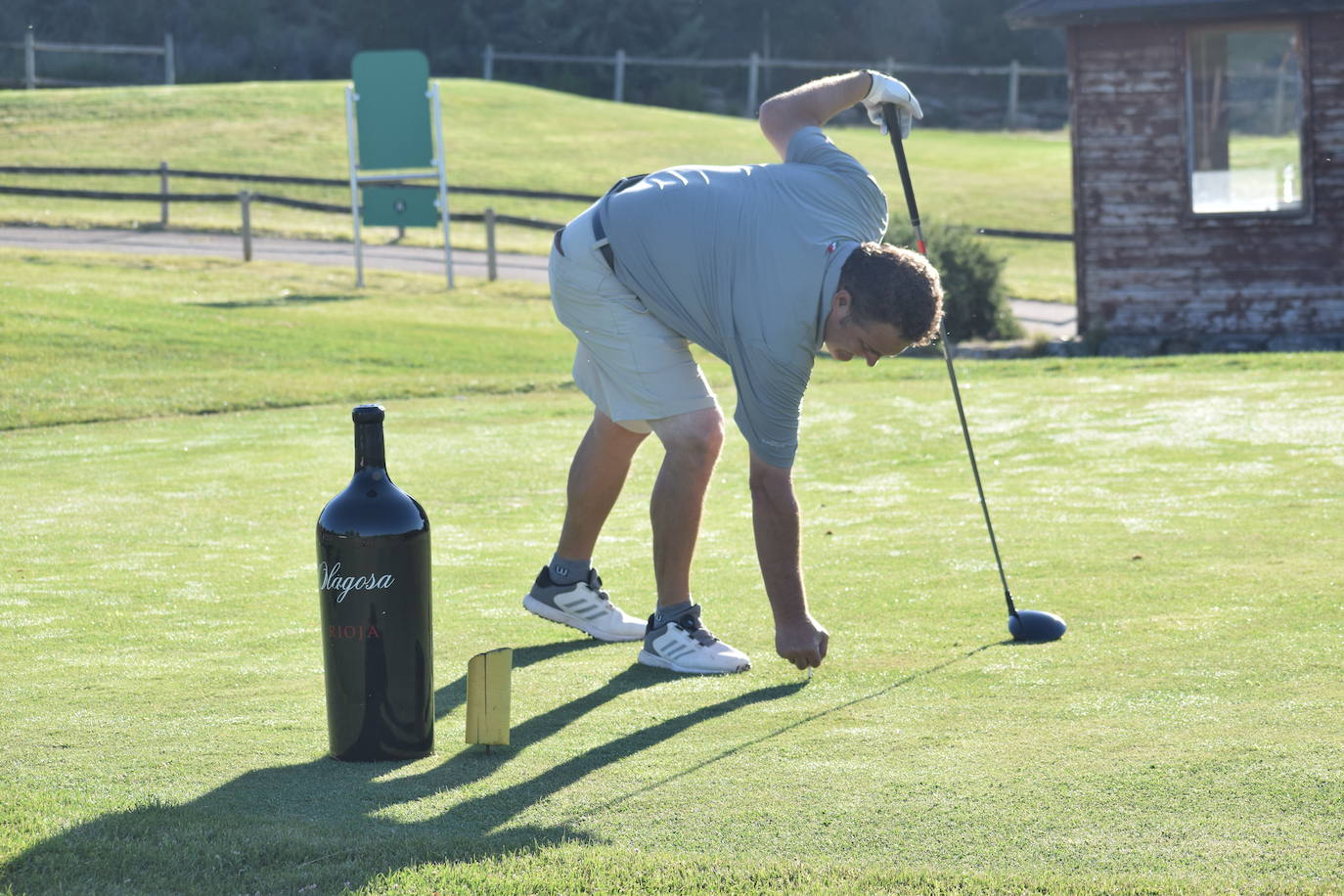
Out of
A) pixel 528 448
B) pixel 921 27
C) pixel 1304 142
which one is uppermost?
pixel 921 27

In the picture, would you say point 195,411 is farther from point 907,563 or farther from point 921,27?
point 921,27

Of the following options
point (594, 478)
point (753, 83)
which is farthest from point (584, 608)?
point (753, 83)

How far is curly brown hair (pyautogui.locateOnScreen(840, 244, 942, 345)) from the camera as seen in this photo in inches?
168

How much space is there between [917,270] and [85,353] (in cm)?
A: 1385

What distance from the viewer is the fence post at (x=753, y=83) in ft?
201

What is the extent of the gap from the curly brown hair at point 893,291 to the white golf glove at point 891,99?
139 centimetres

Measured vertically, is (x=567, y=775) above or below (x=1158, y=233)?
below

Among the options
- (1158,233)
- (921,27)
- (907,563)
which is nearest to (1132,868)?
(907,563)

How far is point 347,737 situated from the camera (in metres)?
3.89

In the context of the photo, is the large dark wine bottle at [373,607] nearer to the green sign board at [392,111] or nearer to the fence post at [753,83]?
the green sign board at [392,111]

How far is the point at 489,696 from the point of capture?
393cm

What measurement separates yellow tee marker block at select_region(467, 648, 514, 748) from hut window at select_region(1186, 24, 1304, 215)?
57.4 ft

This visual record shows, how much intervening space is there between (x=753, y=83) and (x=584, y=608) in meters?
57.5

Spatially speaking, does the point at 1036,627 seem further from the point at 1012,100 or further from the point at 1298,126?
the point at 1012,100
